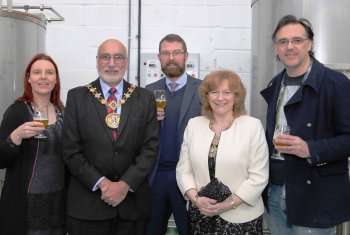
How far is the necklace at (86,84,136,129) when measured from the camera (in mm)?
1930

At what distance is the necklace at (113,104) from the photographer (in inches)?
76.0

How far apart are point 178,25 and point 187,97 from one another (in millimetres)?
1523

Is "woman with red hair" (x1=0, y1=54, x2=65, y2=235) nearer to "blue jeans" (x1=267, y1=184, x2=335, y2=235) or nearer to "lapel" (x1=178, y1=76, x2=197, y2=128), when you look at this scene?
"lapel" (x1=178, y1=76, x2=197, y2=128)

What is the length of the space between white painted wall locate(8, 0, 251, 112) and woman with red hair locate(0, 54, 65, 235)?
1.81 metres

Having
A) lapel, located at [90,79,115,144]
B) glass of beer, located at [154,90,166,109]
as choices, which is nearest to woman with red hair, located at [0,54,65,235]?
lapel, located at [90,79,115,144]

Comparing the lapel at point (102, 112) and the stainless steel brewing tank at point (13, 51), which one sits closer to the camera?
the lapel at point (102, 112)

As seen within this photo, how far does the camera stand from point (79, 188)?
195 centimetres

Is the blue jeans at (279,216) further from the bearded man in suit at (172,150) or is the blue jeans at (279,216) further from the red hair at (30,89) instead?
the red hair at (30,89)

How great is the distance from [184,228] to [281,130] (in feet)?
3.29

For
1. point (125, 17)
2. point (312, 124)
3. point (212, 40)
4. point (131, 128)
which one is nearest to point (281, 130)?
point (312, 124)

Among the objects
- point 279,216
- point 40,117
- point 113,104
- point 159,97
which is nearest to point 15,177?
point 40,117

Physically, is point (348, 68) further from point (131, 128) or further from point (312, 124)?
point (131, 128)

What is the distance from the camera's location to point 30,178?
1.95 meters

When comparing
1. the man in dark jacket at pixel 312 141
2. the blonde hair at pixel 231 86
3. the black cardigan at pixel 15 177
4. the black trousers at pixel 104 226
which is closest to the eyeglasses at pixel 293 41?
the man in dark jacket at pixel 312 141
